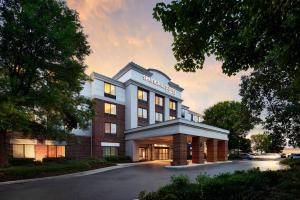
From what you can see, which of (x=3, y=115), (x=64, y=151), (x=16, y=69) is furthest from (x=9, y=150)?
(x=3, y=115)

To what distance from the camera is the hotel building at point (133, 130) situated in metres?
33.9

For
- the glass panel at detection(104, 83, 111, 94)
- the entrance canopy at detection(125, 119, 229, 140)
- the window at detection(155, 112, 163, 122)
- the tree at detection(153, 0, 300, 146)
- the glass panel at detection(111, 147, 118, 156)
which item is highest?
the glass panel at detection(104, 83, 111, 94)

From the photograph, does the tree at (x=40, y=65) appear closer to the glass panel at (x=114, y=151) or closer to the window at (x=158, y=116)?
the glass panel at (x=114, y=151)

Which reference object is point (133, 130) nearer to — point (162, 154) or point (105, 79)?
point (105, 79)

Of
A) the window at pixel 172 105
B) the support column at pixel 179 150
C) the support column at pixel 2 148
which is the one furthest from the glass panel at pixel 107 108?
the support column at pixel 2 148

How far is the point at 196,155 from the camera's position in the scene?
38062 mm

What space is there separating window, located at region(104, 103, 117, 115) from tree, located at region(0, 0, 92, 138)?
17.1 meters

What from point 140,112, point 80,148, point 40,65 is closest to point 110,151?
Result: point 80,148

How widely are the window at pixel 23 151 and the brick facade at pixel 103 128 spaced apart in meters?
8.65

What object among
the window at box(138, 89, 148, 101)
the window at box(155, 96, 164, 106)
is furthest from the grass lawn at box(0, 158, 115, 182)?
the window at box(155, 96, 164, 106)

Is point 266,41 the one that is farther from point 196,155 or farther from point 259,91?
point 196,155

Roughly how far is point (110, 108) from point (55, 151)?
1055 centimetres

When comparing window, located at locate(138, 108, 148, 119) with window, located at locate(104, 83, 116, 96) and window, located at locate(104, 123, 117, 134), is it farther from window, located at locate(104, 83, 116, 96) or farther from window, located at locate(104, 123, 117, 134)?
window, located at locate(104, 83, 116, 96)

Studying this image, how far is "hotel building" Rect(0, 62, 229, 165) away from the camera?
33.9m
